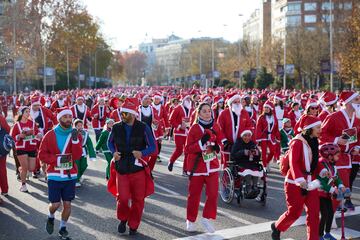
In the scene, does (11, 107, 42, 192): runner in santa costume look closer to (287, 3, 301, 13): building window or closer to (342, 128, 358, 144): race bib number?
(342, 128, 358, 144): race bib number

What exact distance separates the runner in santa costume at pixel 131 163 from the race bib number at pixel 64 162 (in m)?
0.63

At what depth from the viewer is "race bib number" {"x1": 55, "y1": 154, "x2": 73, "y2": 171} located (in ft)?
25.1

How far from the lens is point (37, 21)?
66688 millimetres

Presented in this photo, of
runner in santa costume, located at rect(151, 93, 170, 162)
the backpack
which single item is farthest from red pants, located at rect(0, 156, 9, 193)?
runner in santa costume, located at rect(151, 93, 170, 162)

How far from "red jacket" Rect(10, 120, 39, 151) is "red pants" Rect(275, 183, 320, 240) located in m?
6.43

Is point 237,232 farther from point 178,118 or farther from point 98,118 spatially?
point 98,118

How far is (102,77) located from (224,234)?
333 feet

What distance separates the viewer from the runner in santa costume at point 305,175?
6.64 metres

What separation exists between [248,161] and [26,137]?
4.75m

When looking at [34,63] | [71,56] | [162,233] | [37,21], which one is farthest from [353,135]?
[71,56]

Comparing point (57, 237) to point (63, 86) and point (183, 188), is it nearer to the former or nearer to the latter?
point (183, 188)

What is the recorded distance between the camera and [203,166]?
322 inches

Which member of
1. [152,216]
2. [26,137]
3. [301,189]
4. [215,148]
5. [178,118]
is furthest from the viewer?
[178,118]

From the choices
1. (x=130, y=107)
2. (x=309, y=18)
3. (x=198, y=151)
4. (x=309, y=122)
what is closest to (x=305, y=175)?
(x=309, y=122)
